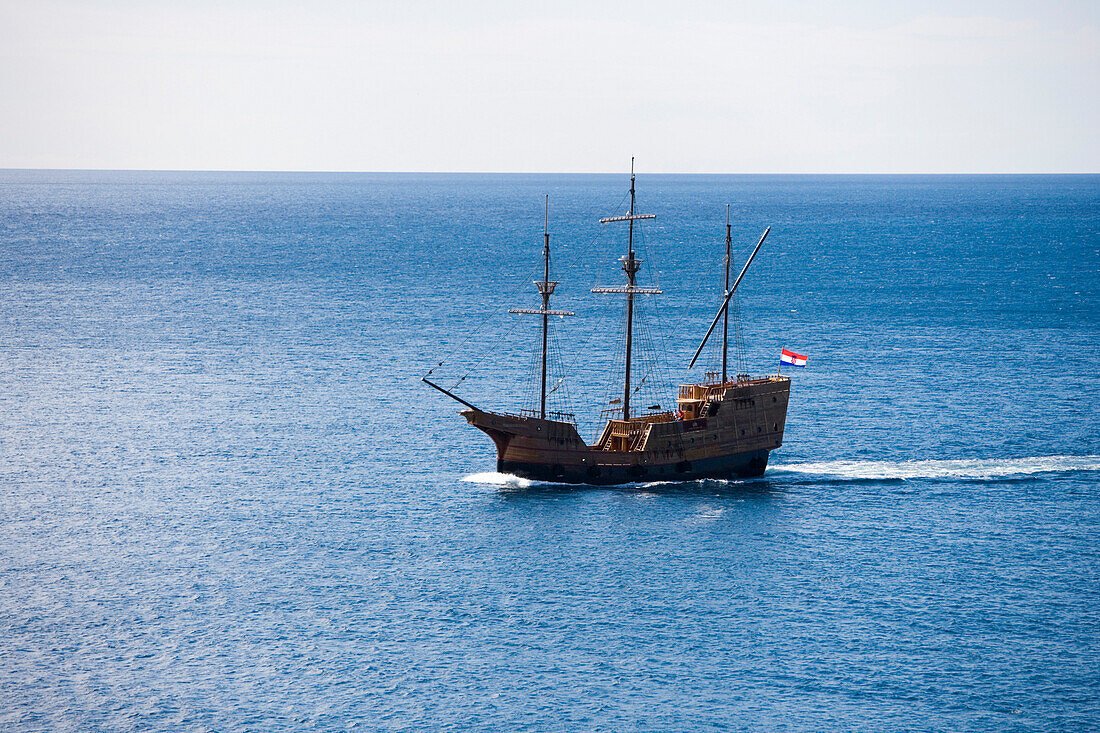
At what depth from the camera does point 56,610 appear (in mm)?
67688

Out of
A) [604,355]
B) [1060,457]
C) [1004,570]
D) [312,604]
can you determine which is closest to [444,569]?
[312,604]

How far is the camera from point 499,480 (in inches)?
3477

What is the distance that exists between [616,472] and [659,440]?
3658 mm

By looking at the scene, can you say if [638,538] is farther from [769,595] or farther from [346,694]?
[346,694]

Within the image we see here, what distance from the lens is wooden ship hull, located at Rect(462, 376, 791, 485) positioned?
279ft

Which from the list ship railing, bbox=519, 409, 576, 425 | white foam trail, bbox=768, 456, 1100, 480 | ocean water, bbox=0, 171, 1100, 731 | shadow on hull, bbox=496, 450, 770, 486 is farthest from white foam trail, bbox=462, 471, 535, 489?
white foam trail, bbox=768, 456, 1100, 480

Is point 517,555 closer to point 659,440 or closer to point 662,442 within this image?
point 659,440

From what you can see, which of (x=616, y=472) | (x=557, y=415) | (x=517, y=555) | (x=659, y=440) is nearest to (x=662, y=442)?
(x=659, y=440)

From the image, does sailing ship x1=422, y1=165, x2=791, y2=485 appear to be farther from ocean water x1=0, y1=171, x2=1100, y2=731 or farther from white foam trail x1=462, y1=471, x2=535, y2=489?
ocean water x1=0, y1=171, x2=1100, y2=731

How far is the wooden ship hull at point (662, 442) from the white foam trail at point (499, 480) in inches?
20.0

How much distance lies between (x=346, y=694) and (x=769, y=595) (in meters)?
24.0

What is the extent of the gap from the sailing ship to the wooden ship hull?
7 centimetres

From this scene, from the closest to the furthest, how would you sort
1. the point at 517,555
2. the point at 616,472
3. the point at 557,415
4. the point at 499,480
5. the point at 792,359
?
the point at 517,555 → the point at 616,472 → the point at 499,480 → the point at 792,359 → the point at 557,415

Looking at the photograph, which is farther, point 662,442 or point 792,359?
point 792,359
